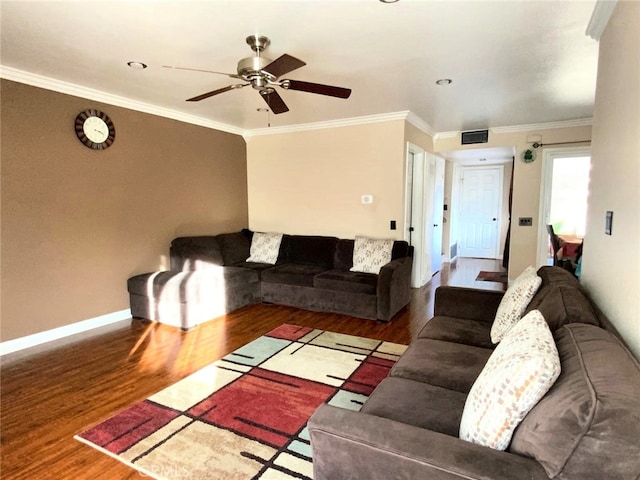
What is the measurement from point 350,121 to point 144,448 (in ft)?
13.5

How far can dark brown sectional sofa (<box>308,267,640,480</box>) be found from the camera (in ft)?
2.82

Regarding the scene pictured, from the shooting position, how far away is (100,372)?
2.78 meters

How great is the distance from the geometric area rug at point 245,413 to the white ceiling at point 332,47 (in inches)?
94.4

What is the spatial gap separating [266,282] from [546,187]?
13.8 ft

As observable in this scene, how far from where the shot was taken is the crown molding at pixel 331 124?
4.44 m

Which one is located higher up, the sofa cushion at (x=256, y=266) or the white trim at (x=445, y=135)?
the white trim at (x=445, y=135)

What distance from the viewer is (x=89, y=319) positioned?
371 centimetres

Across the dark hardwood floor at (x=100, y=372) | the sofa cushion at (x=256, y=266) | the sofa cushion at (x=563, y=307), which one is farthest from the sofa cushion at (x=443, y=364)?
the sofa cushion at (x=256, y=266)

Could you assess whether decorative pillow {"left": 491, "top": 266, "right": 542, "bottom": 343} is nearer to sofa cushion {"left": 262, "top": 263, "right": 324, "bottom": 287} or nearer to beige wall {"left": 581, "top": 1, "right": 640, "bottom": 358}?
beige wall {"left": 581, "top": 1, "right": 640, "bottom": 358}

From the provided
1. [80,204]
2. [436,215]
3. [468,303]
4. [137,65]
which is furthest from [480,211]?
[80,204]

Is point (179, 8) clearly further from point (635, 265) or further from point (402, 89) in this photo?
point (635, 265)

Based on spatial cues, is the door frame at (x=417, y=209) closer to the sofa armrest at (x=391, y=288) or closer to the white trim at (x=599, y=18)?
the sofa armrest at (x=391, y=288)

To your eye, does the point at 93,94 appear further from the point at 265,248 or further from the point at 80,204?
the point at 265,248

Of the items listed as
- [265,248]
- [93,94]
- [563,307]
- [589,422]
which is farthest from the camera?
[265,248]
